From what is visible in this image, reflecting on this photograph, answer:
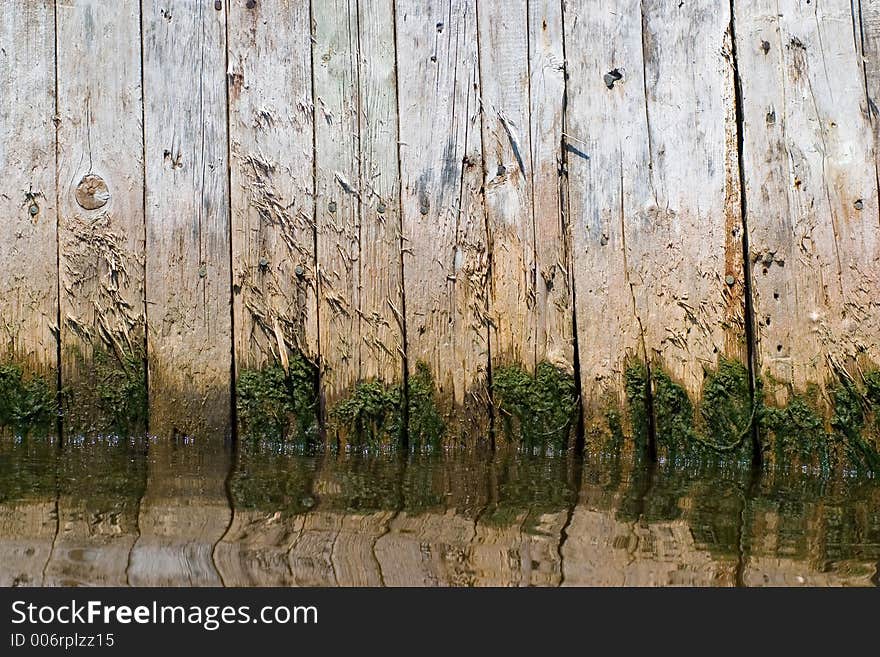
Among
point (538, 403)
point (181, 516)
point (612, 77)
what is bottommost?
point (181, 516)

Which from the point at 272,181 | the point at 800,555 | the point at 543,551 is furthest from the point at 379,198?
the point at 800,555

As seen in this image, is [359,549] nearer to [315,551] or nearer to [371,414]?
[315,551]

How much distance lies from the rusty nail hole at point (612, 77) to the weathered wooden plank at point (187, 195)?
1102mm

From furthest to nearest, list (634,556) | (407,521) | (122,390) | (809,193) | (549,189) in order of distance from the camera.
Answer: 1. (122,390)
2. (549,189)
3. (809,193)
4. (407,521)
5. (634,556)

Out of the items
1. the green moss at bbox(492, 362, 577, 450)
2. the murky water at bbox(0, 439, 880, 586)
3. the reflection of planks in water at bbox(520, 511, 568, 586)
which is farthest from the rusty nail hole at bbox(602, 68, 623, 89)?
the reflection of planks in water at bbox(520, 511, 568, 586)

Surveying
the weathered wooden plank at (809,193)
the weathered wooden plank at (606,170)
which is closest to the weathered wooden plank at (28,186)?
the weathered wooden plank at (606,170)

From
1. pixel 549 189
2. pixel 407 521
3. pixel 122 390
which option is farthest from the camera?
pixel 122 390

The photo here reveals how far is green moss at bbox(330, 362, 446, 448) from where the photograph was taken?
3.15 m

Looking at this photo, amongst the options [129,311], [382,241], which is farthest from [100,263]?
[382,241]

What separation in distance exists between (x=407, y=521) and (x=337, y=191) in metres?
1.03

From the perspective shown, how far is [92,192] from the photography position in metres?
3.17

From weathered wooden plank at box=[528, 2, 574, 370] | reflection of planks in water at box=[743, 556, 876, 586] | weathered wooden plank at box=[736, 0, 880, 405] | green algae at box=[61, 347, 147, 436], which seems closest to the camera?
reflection of planks in water at box=[743, 556, 876, 586]

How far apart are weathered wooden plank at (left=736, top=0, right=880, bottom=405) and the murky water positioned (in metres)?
0.38

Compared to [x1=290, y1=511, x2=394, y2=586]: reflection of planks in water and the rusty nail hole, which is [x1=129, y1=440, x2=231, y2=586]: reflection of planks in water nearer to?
[x1=290, y1=511, x2=394, y2=586]: reflection of planks in water
